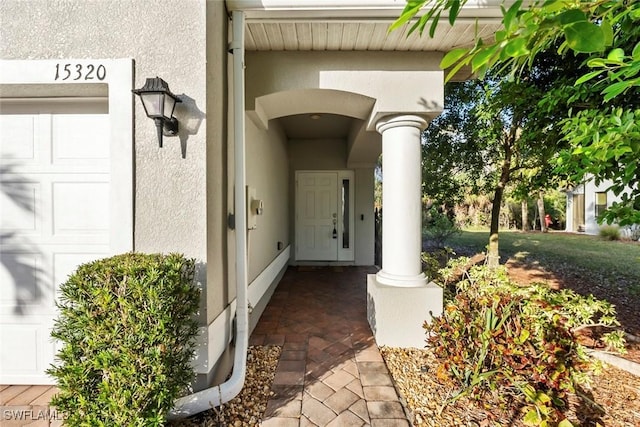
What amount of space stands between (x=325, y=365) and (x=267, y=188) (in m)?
2.52

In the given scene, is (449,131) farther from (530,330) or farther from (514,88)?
(530,330)

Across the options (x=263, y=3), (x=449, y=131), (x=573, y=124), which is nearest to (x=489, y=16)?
(x=573, y=124)

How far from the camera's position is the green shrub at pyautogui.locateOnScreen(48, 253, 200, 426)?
4.51ft

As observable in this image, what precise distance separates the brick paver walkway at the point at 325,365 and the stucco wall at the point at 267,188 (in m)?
0.70

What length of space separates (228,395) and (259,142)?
8.97 ft

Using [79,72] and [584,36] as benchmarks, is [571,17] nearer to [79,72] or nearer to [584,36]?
[584,36]

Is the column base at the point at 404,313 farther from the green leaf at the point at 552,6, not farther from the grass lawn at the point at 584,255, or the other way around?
the grass lawn at the point at 584,255

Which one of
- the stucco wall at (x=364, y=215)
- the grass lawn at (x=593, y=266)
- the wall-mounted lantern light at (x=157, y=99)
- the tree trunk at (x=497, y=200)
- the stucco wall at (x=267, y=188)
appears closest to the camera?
the wall-mounted lantern light at (x=157, y=99)

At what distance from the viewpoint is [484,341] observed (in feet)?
5.68

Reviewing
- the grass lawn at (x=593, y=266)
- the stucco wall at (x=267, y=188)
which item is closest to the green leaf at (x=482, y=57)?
the stucco wall at (x=267, y=188)

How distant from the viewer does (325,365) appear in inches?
90.1

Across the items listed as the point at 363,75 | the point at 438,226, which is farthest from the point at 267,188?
the point at 438,226

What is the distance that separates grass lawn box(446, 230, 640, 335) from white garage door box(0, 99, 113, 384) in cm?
569

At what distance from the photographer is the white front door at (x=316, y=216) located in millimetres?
6074
